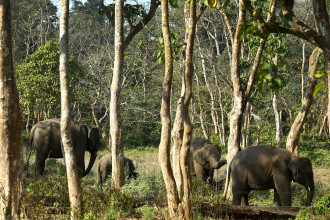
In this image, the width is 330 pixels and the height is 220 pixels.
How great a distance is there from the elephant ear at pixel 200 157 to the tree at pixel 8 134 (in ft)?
27.3

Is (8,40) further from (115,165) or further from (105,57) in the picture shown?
(105,57)

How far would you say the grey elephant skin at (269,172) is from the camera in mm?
11109

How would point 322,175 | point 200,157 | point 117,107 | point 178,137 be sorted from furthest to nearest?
1. point 322,175
2. point 200,157
3. point 117,107
4. point 178,137

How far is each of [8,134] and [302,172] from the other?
6.29 meters

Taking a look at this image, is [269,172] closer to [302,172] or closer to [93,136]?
[302,172]

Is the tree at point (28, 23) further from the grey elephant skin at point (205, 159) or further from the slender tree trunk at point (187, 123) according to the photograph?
the slender tree trunk at point (187, 123)

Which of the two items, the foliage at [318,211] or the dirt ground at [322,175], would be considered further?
the dirt ground at [322,175]

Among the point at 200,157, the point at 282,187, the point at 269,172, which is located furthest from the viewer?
the point at 200,157

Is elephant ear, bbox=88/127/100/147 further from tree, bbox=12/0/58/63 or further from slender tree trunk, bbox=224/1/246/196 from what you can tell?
tree, bbox=12/0/58/63

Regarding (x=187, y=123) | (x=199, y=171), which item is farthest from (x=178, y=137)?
(x=199, y=171)

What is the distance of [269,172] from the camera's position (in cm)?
1129

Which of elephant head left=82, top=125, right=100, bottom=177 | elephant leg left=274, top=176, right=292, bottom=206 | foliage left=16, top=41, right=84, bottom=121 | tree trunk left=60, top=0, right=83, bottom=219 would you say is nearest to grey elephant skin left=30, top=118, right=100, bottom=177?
elephant head left=82, top=125, right=100, bottom=177

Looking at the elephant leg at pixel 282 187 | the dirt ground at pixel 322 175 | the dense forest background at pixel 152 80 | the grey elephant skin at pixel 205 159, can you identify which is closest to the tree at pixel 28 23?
the dense forest background at pixel 152 80

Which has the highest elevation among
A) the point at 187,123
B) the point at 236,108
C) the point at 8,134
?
the point at 236,108
